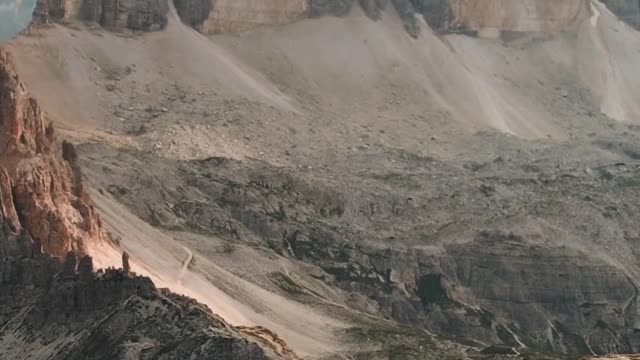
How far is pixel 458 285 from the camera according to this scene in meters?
170

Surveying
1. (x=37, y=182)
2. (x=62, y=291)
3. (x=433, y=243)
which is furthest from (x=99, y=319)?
(x=433, y=243)

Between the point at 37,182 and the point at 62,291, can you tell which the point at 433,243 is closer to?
the point at 37,182

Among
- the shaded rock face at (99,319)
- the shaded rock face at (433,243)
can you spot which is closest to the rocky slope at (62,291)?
the shaded rock face at (99,319)

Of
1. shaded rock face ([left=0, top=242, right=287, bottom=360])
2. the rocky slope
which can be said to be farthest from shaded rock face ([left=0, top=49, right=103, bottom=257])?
shaded rock face ([left=0, top=242, right=287, bottom=360])

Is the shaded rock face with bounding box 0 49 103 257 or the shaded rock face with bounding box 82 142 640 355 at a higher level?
the shaded rock face with bounding box 0 49 103 257

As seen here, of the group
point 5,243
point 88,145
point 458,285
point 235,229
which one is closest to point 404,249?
point 458,285

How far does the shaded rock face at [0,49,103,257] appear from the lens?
10944 cm

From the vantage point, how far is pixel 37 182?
112625 mm

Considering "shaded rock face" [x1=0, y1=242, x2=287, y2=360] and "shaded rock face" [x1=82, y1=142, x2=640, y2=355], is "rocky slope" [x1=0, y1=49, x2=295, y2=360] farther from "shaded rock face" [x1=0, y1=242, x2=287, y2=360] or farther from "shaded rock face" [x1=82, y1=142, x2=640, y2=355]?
"shaded rock face" [x1=82, y1=142, x2=640, y2=355]

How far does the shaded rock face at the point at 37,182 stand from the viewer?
109 metres

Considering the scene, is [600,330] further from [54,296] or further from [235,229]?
[54,296]

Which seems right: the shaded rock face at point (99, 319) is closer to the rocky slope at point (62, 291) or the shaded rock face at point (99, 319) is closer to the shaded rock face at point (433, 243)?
the rocky slope at point (62, 291)

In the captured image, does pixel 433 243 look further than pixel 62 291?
Yes

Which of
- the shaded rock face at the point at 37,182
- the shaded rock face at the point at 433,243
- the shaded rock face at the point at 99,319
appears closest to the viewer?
the shaded rock face at the point at 99,319
